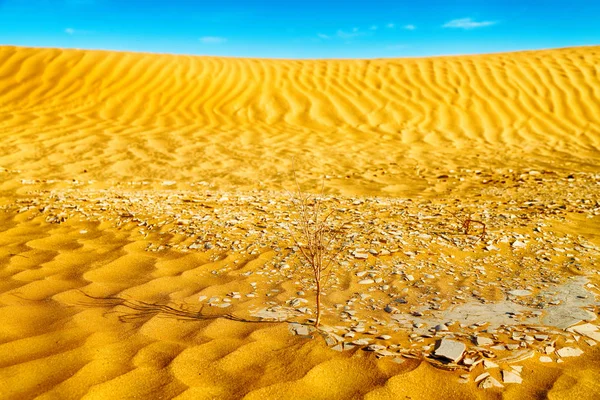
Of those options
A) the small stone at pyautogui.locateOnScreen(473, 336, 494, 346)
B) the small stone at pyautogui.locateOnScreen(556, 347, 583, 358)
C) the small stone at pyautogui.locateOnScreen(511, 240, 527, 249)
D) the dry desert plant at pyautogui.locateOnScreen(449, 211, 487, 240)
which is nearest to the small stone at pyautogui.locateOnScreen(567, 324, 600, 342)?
the small stone at pyautogui.locateOnScreen(556, 347, 583, 358)

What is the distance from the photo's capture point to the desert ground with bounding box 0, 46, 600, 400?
67.0 inches

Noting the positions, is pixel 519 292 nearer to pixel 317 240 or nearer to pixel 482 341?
pixel 482 341

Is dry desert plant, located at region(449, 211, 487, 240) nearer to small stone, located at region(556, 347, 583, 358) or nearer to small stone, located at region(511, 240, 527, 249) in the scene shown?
small stone, located at region(511, 240, 527, 249)

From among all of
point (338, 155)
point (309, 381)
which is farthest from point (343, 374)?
point (338, 155)

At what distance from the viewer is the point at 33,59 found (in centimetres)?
1150

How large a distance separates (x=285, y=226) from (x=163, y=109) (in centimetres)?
715

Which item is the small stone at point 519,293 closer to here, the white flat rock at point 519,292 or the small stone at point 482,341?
the white flat rock at point 519,292

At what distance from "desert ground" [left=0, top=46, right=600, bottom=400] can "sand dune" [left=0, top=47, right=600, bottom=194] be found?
80 mm

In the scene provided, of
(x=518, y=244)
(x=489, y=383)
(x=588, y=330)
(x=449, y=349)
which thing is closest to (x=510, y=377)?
(x=489, y=383)

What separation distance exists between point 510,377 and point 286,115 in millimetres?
8561

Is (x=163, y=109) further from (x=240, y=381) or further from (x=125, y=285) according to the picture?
(x=240, y=381)

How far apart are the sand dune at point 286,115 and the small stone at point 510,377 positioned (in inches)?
143

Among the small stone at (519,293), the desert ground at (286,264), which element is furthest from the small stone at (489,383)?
the small stone at (519,293)

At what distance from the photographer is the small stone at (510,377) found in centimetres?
164
